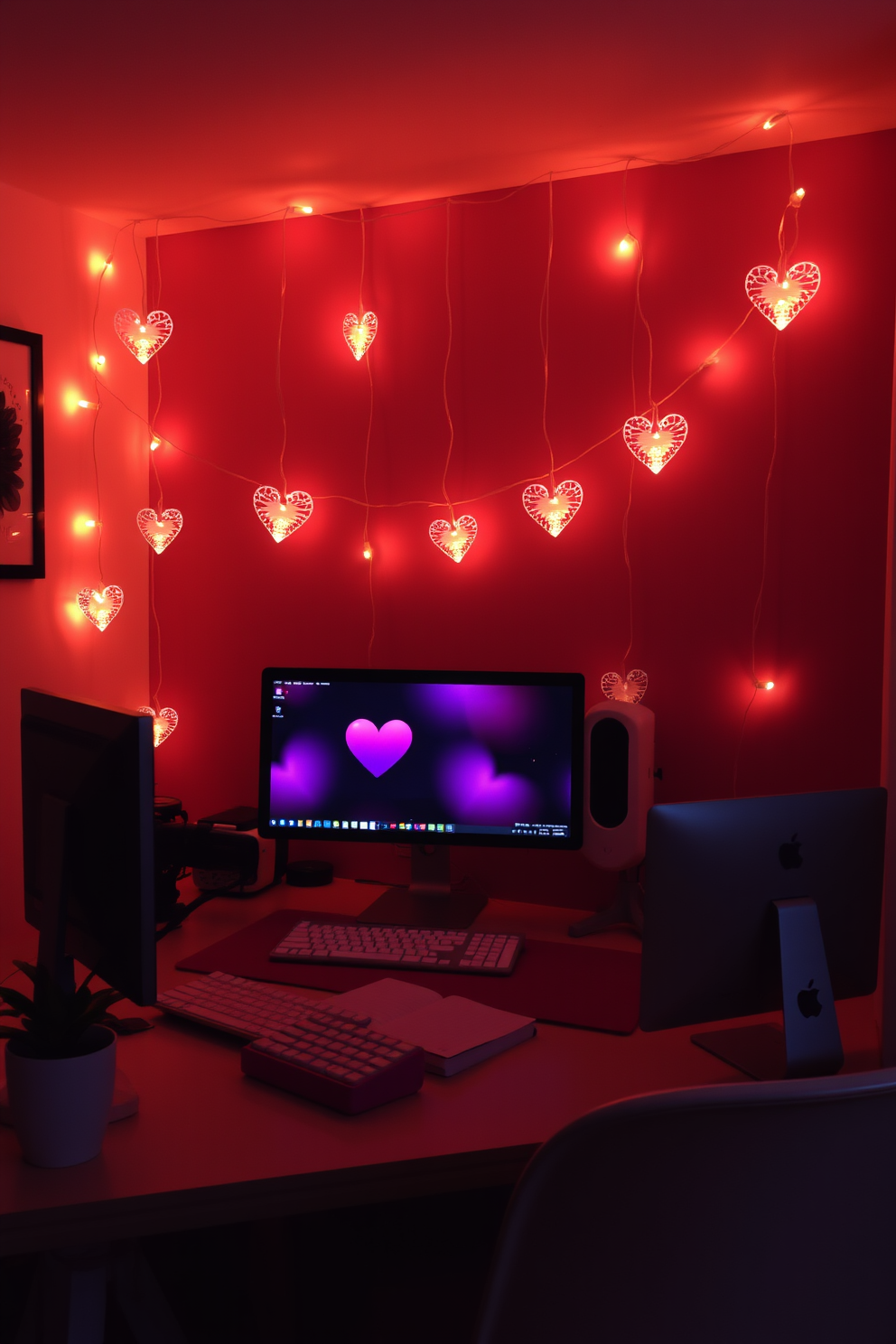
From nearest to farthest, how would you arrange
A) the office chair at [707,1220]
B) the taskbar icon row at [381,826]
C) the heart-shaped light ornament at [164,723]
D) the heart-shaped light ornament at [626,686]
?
the office chair at [707,1220] < the taskbar icon row at [381,826] < the heart-shaped light ornament at [626,686] < the heart-shaped light ornament at [164,723]

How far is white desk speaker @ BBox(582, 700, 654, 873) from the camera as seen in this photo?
199 centimetres

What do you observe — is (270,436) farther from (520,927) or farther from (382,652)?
(520,927)

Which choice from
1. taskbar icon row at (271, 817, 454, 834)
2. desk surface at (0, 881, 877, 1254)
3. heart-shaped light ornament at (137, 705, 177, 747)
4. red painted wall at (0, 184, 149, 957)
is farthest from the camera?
heart-shaped light ornament at (137, 705, 177, 747)

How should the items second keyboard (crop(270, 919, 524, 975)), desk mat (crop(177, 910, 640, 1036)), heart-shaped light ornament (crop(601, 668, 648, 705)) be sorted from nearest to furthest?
desk mat (crop(177, 910, 640, 1036)) → second keyboard (crop(270, 919, 524, 975)) → heart-shaped light ornament (crop(601, 668, 648, 705))

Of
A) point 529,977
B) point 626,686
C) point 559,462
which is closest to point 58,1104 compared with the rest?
point 529,977

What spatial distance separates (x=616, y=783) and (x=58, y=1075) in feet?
4.01

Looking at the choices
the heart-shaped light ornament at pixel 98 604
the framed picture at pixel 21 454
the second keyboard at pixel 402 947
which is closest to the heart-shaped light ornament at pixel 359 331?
the framed picture at pixel 21 454

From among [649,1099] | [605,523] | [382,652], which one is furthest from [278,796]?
[649,1099]

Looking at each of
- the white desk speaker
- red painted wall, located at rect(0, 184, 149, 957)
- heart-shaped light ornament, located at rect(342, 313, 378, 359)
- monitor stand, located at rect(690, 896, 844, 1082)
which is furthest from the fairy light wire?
monitor stand, located at rect(690, 896, 844, 1082)

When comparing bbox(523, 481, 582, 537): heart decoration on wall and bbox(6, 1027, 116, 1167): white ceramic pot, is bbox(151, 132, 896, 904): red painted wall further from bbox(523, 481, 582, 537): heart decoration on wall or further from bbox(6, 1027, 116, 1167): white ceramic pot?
bbox(6, 1027, 116, 1167): white ceramic pot

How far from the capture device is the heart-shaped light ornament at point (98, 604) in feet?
8.45

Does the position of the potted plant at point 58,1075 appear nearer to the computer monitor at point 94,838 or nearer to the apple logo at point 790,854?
the computer monitor at point 94,838

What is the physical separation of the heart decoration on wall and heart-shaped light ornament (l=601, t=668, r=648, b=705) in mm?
358

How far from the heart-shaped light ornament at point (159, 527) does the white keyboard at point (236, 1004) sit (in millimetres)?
1310
